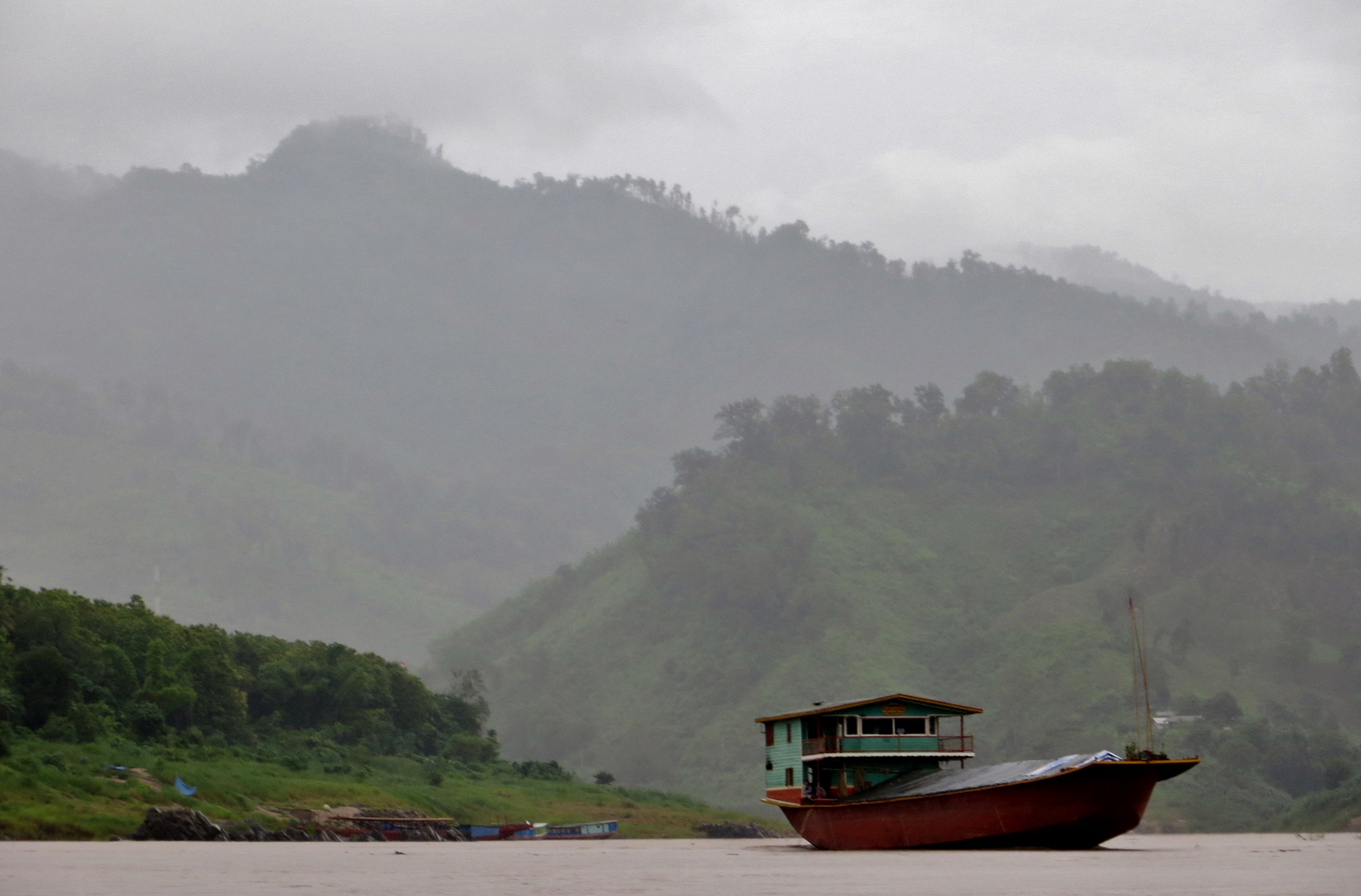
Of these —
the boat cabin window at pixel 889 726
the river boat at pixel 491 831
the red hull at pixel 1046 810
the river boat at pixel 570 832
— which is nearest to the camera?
the red hull at pixel 1046 810

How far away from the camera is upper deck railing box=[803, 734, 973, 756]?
→ 45.5 m

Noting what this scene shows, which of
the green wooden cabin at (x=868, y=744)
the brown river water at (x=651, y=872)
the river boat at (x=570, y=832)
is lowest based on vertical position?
the river boat at (x=570, y=832)

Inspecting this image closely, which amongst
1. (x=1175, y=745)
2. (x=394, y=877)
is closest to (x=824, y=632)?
(x=1175, y=745)

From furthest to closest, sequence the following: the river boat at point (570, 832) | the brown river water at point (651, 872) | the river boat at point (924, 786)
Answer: the river boat at point (570, 832) → the river boat at point (924, 786) → the brown river water at point (651, 872)

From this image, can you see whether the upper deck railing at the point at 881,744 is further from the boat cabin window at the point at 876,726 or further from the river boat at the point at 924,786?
the boat cabin window at the point at 876,726

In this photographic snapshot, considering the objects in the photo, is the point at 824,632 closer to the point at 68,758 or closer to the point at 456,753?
the point at 456,753

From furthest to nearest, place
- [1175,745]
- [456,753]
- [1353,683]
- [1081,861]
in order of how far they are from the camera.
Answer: [1353,683], [1175,745], [456,753], [1081,861]

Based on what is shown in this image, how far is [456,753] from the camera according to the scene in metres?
99.6

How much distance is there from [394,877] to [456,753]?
249ft

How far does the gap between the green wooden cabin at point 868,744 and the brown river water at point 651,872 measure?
4.88 m

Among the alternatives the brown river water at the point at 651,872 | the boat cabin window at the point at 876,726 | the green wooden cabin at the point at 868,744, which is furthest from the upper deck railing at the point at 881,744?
the brown river water at the point at 651,872

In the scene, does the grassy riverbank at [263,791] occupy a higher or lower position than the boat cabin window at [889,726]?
lower

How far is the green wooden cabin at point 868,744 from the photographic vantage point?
45562mm

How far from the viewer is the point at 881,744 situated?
150ft
